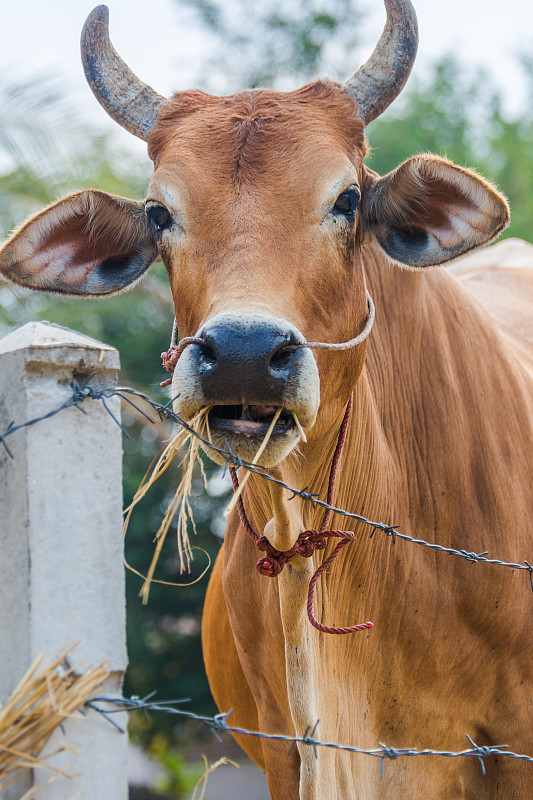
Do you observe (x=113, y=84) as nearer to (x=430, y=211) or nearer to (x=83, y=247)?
(x=83, y=247)

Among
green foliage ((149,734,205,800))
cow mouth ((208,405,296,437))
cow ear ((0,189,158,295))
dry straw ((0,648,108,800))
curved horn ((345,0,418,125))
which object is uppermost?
curved horn ((345,0,418,125))

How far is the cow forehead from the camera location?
2.40m

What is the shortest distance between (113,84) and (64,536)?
74.9 inches

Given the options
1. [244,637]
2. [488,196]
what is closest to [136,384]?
[244,637]

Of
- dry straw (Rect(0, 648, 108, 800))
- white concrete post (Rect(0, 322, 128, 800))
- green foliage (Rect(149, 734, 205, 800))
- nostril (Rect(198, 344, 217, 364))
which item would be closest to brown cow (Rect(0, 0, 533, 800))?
nostril (Rect(198, 344, 217, 364))

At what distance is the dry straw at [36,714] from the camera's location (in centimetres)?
131

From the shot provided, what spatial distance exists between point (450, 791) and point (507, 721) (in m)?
0.33

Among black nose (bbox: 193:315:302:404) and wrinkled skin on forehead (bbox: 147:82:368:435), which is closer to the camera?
black nose (bbox: 193:315:302:404)

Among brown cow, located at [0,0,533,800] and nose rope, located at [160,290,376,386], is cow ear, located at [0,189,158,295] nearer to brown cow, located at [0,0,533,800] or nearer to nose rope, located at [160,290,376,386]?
brown cow, located at [0,0,533,800]

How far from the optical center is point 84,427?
152cm

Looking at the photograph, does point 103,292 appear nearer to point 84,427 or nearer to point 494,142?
point 84,427

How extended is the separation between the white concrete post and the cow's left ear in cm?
144

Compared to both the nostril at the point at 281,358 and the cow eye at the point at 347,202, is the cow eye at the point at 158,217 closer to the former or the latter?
the cow eye at the point at 347,202

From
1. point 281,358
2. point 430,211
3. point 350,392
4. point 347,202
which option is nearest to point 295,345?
point 281,358
